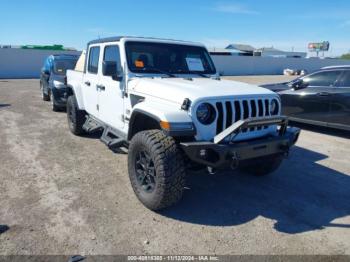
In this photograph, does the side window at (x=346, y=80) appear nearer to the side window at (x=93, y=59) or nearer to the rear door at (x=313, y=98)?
the rear door at (x=313, y=98)

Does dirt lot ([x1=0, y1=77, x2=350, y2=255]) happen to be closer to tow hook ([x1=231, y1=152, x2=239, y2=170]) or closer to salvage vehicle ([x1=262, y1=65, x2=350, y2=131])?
tow hook ([x1=231, y1=152, x2=239, y2=170])

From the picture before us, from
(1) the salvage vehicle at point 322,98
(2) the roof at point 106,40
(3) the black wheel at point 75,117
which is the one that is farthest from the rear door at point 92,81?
(1) the salvage vehicle at point 322,98

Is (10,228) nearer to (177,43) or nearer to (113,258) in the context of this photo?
(113,258)

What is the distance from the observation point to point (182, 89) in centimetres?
387

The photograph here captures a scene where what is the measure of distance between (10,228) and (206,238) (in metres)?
2.03

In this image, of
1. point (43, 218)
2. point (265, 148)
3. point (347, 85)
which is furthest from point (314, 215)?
point (347, 85)

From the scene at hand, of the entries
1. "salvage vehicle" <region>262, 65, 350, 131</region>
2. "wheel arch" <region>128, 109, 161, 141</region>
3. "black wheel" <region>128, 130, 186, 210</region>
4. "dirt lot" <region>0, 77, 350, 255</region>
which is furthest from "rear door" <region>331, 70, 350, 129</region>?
"black wheel" <region>128, 130, 186, 210</region>

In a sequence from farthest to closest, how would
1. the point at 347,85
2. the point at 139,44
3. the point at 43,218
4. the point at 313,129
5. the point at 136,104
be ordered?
the point at 313,129, the point at 347,85, the point at 139,44, the point at 136,104, the point at 43,218

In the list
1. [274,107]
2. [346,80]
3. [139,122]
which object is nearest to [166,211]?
[139,122]

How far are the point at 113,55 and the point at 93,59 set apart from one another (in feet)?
3.12

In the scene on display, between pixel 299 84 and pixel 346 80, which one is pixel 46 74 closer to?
pixel 299 84

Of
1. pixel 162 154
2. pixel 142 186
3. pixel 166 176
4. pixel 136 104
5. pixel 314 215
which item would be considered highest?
pixel 136 104

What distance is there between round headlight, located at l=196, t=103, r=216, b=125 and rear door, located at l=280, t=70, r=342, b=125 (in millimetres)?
4764

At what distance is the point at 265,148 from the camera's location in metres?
3.78
